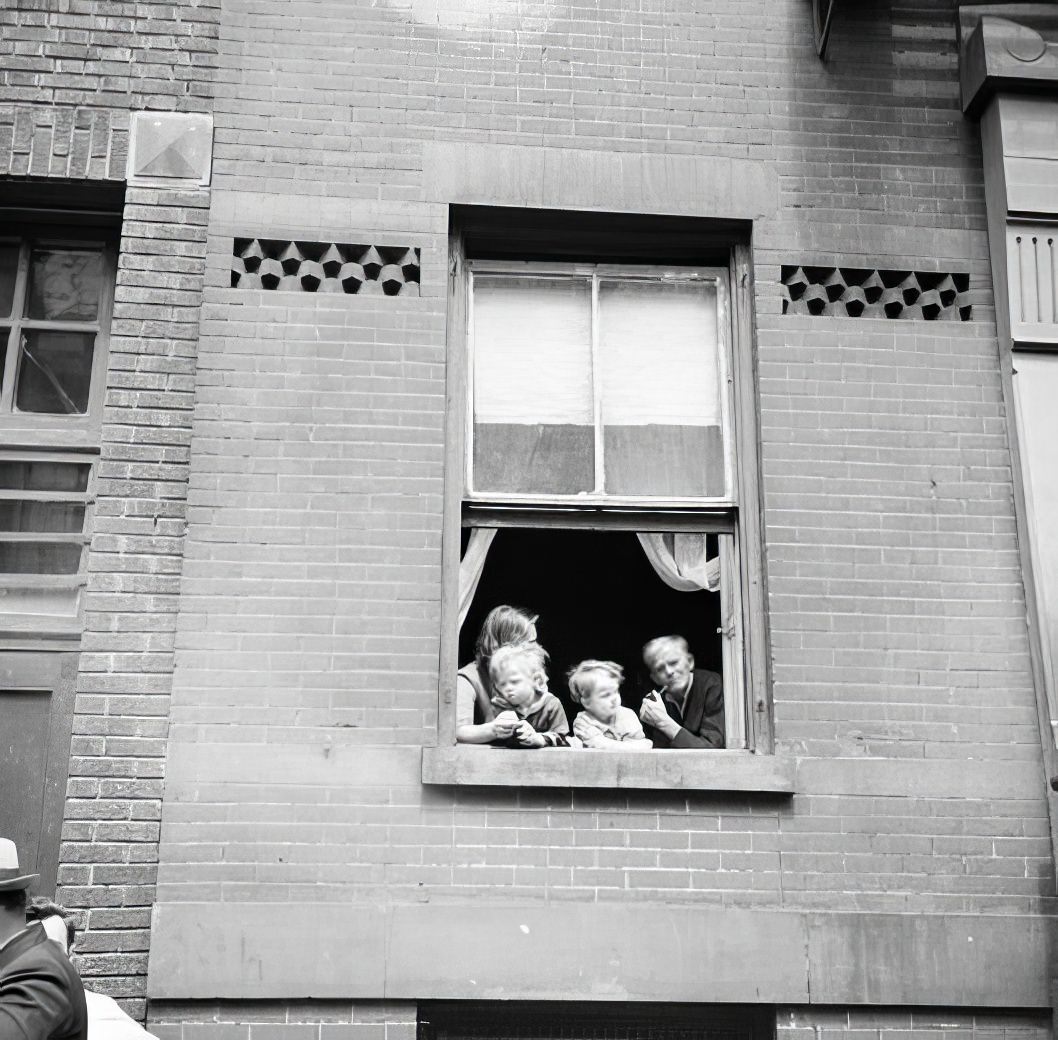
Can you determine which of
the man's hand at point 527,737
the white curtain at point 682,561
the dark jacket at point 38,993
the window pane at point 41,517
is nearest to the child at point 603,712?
the man's hand at point 527,737

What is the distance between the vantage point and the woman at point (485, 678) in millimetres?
5906

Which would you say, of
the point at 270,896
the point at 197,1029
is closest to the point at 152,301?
the point at 270,896

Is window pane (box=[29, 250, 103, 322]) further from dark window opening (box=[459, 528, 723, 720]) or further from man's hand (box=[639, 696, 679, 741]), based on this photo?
man's hand (box=[639, 696, 679, 741])

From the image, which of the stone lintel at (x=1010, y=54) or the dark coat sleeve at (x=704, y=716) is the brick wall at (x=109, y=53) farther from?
the stone lintel at (x=1010, y=54)

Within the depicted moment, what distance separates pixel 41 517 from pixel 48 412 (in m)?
0.52

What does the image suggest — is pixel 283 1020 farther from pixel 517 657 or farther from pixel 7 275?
pixel 7 275

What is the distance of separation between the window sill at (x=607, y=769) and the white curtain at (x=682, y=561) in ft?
3.05

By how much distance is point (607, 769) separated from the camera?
566 centimetres

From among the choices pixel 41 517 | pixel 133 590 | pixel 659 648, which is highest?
pixel 41 517

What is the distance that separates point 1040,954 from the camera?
18.2ft

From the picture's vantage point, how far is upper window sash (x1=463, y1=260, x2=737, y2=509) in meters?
6.30

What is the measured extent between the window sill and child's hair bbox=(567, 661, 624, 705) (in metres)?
0.45

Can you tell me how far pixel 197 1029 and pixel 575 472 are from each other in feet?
9.62

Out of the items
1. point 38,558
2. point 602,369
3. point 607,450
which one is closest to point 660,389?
point 602,369
